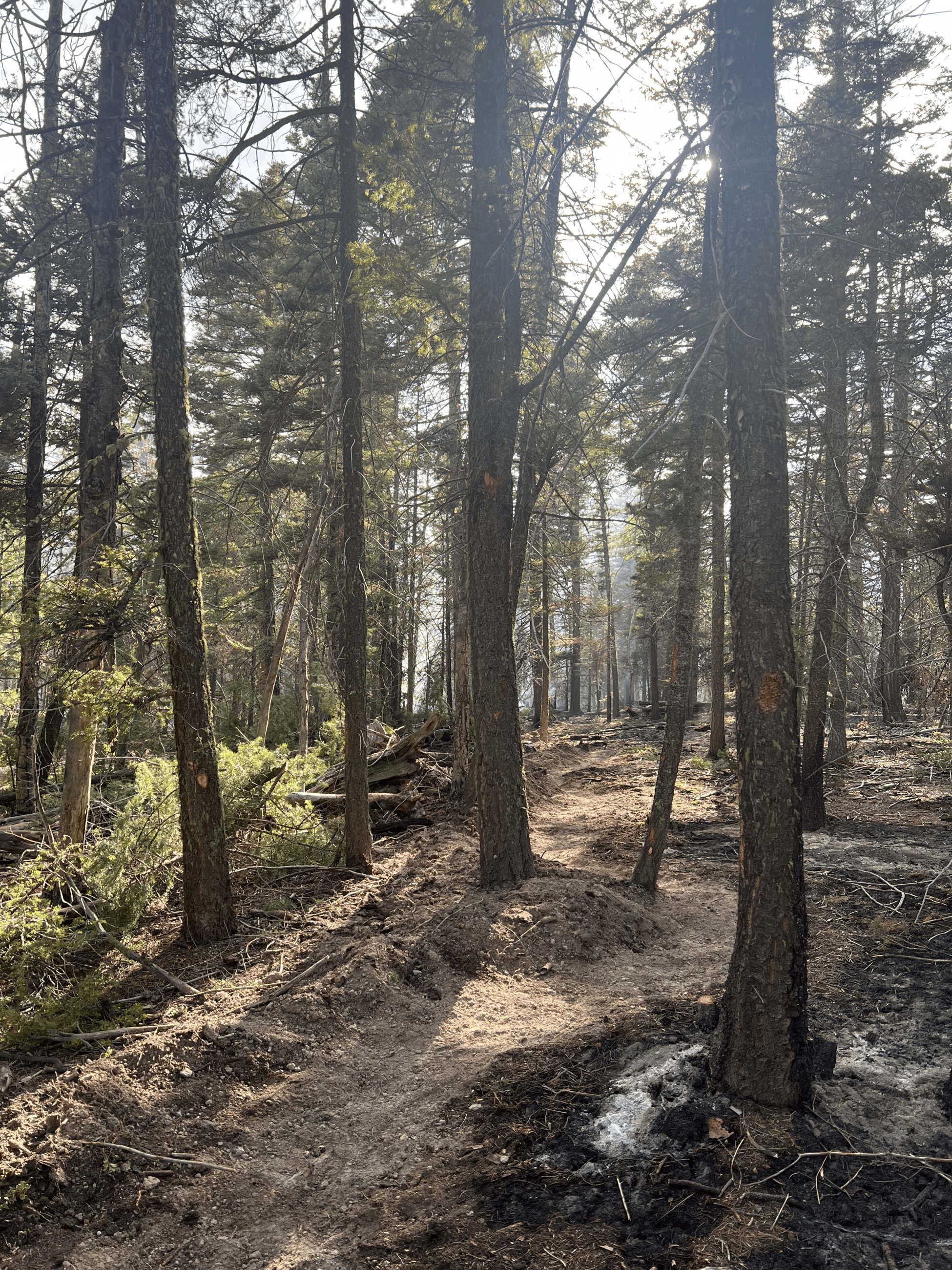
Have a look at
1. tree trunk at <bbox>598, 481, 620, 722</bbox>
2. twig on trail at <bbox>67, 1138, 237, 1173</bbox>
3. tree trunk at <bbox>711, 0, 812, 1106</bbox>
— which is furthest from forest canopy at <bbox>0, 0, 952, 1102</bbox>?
tree trunk at <bbox>598, 481, 620, 722</bbox>

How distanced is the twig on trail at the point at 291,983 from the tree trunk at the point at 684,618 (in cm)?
383

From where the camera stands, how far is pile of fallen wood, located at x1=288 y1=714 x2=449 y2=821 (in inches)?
413

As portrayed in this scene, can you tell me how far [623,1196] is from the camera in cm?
325

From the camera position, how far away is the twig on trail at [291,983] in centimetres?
535

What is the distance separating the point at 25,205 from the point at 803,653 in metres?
12.3

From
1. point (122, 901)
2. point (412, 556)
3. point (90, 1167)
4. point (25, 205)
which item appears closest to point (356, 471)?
point (412, 556)

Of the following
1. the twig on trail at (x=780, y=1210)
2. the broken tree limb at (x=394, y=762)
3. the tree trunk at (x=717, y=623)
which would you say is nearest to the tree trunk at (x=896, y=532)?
the twig on trail at (x=780, y=1210)

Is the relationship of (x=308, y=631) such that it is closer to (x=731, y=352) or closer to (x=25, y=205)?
(x=25, y=205)

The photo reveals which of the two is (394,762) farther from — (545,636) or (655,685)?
(655,685)

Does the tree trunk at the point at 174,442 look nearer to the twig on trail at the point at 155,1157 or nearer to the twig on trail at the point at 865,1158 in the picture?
the twig on trail at the point at 155,1157

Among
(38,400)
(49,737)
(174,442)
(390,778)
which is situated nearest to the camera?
(174,442)

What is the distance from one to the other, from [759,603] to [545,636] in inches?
566

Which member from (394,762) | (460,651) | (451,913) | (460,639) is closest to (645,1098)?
(451,913)

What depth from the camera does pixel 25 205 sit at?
31.0ft
